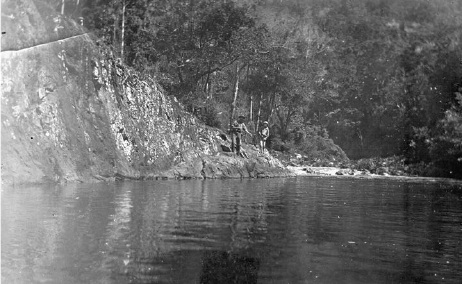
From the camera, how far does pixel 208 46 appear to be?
49.9m

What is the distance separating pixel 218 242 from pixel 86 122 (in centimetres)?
2045

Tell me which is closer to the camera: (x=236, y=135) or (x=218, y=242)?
(x=218, y=242)

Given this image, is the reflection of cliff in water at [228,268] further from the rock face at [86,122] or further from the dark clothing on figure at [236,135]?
the dark clothing on figure at [236,135]

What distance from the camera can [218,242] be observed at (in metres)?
11.4

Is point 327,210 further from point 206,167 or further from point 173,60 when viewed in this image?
point 173,60

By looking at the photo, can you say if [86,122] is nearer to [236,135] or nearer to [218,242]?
[236,135]

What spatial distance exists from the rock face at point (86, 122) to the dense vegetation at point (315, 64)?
6458 millimetres

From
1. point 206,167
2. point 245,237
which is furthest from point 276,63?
point 245,237

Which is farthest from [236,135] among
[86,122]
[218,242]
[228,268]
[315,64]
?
[228,268]

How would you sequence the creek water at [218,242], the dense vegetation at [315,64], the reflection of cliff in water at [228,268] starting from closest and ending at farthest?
the reflection of cliff in water at [228,268]
the creek water at [218,242]
the dense vegetation at [315,64]

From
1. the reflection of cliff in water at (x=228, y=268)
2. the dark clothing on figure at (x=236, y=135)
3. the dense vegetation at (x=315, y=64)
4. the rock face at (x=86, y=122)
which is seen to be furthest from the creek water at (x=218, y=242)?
the dense vegetation at (x=315, y=64)

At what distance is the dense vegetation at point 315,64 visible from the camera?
47250 mm

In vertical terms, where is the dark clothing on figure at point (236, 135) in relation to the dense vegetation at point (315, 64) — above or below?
below

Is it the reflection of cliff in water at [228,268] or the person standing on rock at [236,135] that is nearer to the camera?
the reflection of cliff in water at [228,268]
